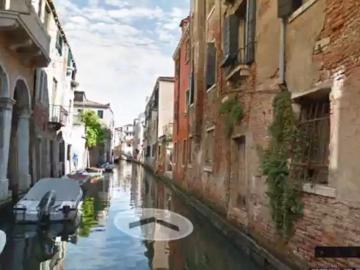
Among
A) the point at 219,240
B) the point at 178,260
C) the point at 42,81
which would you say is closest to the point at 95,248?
the point at 178,260

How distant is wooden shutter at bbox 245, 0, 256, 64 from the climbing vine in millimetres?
2289

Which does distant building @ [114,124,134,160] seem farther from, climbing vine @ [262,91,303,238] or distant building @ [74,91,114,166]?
climbing vine @ [262,91,303,238]

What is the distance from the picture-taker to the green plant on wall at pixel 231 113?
1034 cm

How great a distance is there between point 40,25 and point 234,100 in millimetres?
7522

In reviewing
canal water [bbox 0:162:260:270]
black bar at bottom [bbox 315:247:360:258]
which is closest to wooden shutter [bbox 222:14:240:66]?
canal water [bbox 0:162:260:270]

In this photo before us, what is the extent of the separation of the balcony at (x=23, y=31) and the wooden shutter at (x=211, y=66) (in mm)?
5279

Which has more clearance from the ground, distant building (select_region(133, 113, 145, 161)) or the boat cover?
distant building (select_region(133, 113, 145, 161))

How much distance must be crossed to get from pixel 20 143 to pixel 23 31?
4.43m

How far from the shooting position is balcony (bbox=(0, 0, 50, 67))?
1187 centimetres

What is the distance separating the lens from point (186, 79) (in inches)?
926

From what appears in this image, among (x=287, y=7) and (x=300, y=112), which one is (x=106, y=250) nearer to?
(x=300, y=112)

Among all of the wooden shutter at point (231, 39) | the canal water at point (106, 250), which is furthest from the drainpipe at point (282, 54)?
the wooden shutter at point (231, 39)

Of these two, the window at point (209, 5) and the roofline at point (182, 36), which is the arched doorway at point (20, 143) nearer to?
the window at point (209, 5)

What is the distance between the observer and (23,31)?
42.6ft
